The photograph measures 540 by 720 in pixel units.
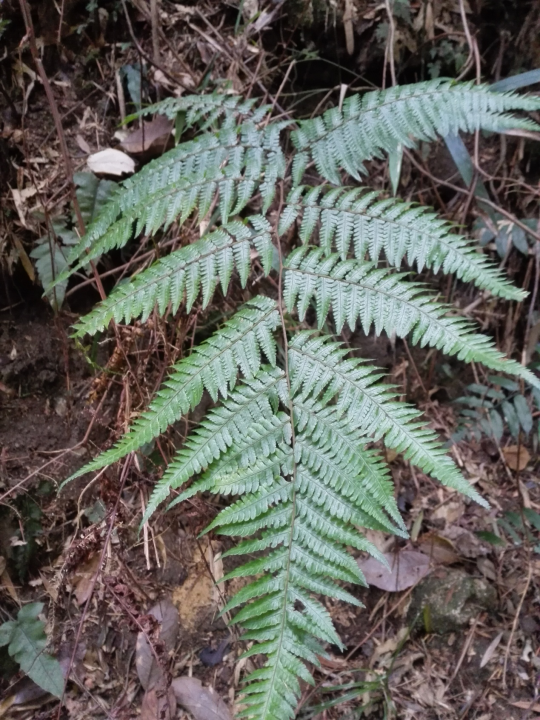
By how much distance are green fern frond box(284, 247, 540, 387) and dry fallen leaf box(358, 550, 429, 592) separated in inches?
50.2

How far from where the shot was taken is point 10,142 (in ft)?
7.58

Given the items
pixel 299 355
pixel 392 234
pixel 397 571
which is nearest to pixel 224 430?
pixel 299 355

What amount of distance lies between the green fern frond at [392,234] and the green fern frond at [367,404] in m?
0.36

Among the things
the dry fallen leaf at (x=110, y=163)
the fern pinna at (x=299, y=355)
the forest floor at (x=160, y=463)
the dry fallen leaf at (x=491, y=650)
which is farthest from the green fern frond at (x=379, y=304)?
the dry fallen leaf at (x=491, y=650)

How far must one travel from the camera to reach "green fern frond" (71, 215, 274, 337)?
163 cm

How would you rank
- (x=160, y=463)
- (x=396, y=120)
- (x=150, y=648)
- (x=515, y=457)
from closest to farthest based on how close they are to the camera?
(x=396, y=120)
(x=150, y=648)
(x=160, y=463)
(x=515, y=457)

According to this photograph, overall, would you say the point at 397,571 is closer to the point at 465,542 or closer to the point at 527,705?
the point at 465,542

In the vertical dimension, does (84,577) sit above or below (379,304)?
below

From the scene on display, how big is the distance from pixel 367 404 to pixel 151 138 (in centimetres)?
170

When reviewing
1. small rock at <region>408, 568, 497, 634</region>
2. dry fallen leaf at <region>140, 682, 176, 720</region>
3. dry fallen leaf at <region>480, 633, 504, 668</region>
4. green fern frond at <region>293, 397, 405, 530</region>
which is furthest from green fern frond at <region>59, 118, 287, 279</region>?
dry fallen leaf at <region>480, 633, 504, 668</region>

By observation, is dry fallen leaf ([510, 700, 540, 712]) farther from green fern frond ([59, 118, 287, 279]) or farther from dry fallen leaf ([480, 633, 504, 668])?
green fern frond ([59, 118, 287, 279])

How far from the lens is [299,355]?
64.6 inches

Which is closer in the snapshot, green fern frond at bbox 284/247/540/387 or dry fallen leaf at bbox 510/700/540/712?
green fern frond at bbox 284/247/540/387

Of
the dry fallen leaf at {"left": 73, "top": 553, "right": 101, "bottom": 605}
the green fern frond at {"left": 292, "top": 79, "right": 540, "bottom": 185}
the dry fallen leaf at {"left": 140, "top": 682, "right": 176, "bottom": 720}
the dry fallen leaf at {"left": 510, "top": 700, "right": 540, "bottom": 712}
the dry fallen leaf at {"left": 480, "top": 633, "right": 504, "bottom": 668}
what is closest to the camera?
the green fern frond at {"left": 292, "top": 79, "right": 540, "bottom": 185}
